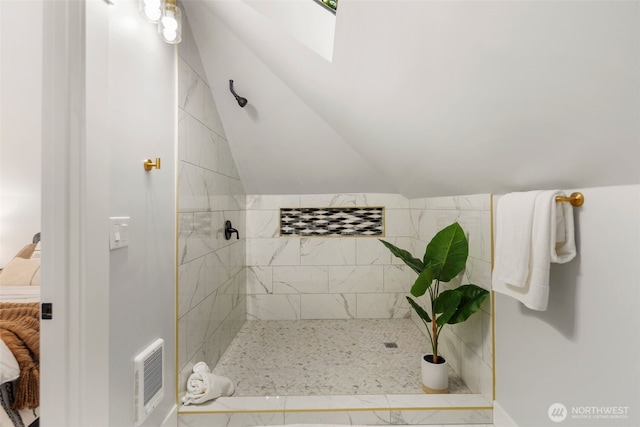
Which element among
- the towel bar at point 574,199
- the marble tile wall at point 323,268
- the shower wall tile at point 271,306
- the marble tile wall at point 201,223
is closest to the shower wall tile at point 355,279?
the marble tile wall at point 323,268

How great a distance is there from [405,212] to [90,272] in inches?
106

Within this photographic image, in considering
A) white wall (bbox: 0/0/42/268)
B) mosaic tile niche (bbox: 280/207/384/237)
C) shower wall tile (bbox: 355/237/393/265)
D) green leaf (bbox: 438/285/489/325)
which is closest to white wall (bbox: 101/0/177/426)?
white wall (bbox: 0/0/42/268)

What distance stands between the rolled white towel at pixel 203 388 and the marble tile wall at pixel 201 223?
5 cm

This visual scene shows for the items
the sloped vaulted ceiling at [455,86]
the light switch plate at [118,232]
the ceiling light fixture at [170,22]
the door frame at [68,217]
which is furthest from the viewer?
the ceiling light fixture at [170,22]

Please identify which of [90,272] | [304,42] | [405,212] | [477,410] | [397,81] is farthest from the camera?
[405,212]

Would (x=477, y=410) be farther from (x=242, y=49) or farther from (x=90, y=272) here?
(x=242, y=49)

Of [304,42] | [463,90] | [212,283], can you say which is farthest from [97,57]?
[212,283]

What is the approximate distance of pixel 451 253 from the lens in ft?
5.24

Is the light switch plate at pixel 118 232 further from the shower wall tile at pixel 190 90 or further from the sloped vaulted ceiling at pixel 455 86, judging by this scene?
the sloped vaulted ceiling at pixel 455 86

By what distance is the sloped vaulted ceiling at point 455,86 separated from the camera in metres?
0.74

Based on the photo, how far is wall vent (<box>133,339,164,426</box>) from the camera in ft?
3.89

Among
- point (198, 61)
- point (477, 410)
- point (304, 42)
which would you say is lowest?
point (477, 410)

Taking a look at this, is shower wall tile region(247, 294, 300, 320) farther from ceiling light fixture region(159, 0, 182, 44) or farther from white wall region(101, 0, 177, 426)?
ceiling light fixture region(159, 0, 182, 44)

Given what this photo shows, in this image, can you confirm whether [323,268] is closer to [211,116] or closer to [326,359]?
[326,359]
